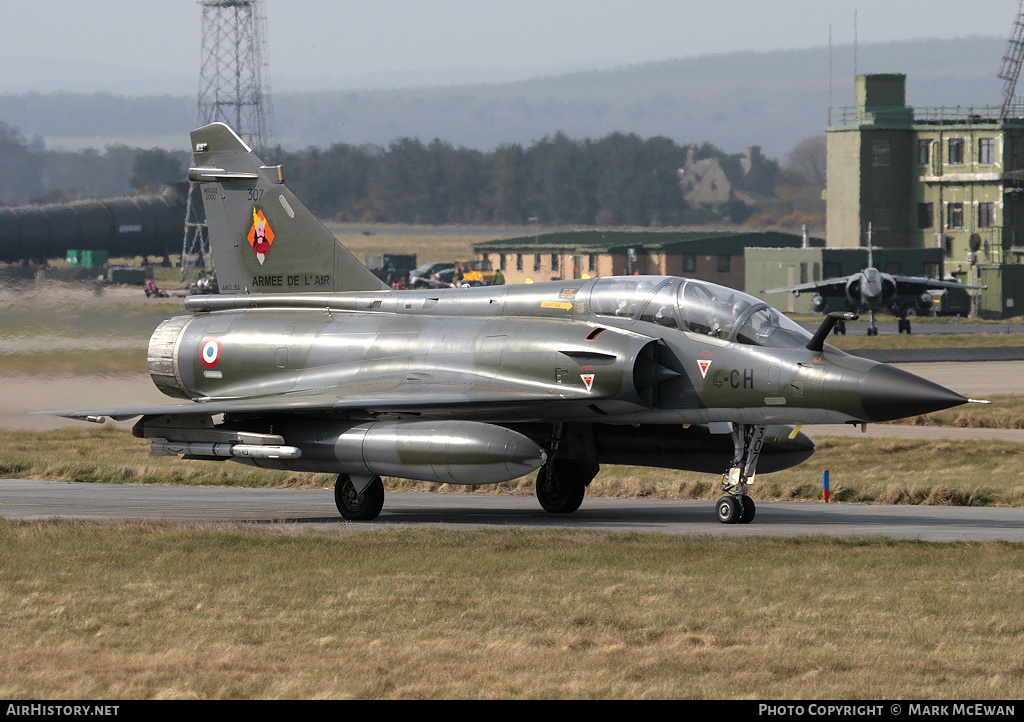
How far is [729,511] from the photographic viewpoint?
1705cm

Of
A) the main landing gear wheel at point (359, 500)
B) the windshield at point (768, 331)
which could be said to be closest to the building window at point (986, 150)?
the windshield at point (768, 331)

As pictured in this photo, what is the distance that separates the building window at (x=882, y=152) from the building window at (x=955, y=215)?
4.83m

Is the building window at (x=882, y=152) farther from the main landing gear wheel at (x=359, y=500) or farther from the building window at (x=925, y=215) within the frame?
the main landing gear wheel at (x=359, y=500)

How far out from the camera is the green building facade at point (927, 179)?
80.7 metres

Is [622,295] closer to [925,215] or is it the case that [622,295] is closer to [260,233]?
[260,233]

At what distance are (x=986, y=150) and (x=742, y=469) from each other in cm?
7097

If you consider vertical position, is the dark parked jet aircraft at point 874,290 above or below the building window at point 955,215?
below

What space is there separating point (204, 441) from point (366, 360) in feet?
8.49

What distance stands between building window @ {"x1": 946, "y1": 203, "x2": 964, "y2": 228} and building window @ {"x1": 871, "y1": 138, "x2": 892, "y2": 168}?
190 inches

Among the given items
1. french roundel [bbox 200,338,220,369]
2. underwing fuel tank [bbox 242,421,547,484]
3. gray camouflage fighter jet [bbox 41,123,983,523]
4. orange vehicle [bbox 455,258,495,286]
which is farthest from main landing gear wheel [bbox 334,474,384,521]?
orange vehicle [bbox 455,258,495,286]

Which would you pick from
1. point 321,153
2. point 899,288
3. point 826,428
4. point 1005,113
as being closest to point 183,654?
point 826,428

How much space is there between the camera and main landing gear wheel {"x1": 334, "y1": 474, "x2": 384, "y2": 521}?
18.3 m

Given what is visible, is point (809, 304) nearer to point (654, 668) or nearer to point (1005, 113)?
point (1005, 113)

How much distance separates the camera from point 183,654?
962 centimetres
